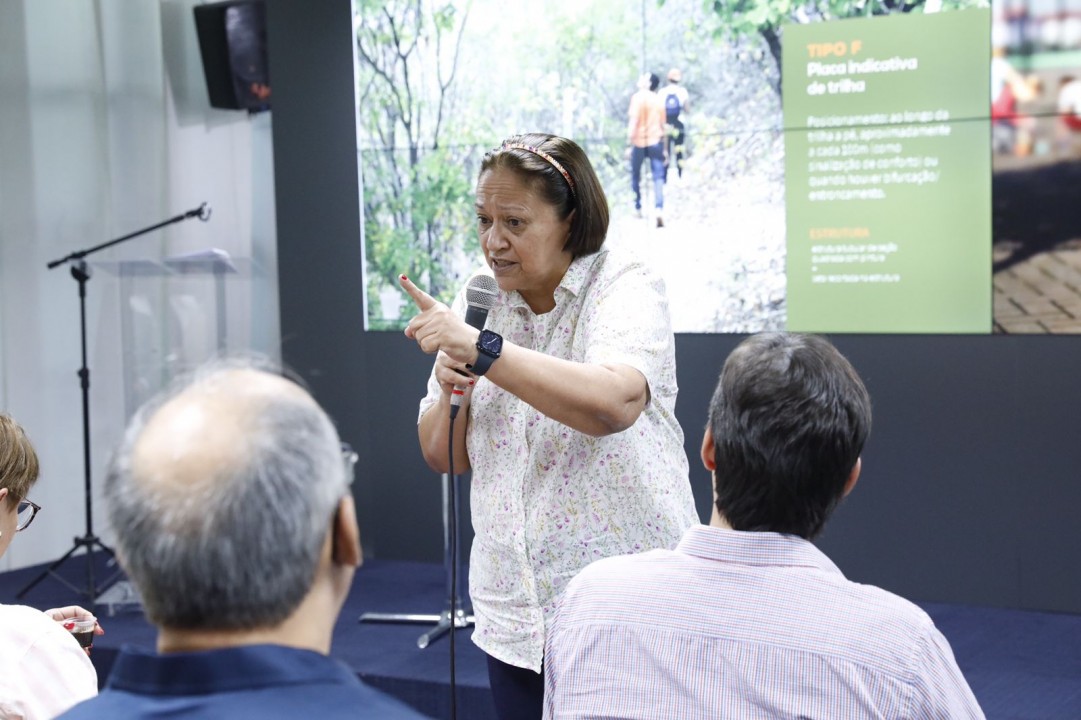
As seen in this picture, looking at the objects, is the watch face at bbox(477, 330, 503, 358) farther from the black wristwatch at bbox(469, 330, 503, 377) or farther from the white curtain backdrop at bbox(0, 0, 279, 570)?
the white curtain backdrop at bbox(0, 0, 279, 570)

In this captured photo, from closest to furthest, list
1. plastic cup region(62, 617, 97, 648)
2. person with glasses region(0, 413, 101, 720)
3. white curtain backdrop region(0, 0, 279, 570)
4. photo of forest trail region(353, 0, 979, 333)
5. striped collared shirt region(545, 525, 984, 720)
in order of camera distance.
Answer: striped collared shirt region(545, 525, 984, 720) < person with glasses region(0, 413, 101, 720) < plastic cup region(62, 617, 97, 648) < photo of forest trail region(353, 0, 979, 333) < white curtain backdrop region(0, 0, 279, 570)

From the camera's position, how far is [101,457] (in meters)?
6.21

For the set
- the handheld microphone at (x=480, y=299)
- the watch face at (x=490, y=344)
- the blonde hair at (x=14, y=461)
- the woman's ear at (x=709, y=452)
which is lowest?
the blonde hair at (x=14, y=461)

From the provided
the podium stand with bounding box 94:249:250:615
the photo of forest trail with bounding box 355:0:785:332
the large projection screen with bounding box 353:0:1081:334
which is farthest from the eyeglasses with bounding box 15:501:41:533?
Result: the large projection screen with bounding box 353:0:1081:334

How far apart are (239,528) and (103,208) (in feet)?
18.9

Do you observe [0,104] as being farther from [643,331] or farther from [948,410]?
[643,331]

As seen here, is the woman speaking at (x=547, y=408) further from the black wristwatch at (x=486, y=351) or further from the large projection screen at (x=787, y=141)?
the large projection screen at (x=787, y=141)

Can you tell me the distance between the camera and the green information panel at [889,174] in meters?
4.24

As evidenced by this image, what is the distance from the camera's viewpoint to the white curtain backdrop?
233 inches

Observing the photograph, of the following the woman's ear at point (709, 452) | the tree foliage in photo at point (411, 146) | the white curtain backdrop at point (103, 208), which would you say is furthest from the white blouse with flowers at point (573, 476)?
the white curtain backdrop at point (103, 208)

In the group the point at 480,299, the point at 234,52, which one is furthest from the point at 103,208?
the point at 480,299

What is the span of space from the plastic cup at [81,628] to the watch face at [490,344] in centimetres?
67

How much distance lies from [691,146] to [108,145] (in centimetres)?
312

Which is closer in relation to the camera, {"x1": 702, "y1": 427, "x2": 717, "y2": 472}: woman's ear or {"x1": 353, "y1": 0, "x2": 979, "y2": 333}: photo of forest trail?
{"x1": 702, "y1": 427, "x2": 717, "y2": 472}: woman's ear
